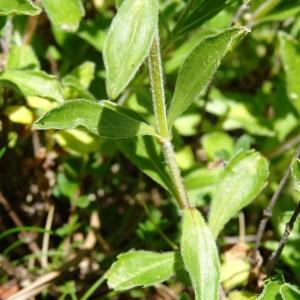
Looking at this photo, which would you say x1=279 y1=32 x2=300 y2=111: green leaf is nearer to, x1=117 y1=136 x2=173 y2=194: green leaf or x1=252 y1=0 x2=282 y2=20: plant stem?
x1=252 y1=0 x2=282 y2=20: plant stem

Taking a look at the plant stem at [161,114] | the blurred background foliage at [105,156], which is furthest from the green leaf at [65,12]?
the plant stem at [161,114]

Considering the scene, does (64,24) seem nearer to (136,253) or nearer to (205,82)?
(205,82)

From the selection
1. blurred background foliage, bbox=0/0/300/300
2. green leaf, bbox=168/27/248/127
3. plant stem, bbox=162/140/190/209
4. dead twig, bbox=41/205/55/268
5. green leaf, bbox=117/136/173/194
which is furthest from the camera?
dead twig, bbox=41/205/55/268

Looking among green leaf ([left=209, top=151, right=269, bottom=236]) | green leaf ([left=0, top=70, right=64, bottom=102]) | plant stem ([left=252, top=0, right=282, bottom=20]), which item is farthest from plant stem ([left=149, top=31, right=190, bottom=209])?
plant stem ([left=252, top=0, right=282, bottom=20])

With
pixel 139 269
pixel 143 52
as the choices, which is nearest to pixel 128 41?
pixel 143 52

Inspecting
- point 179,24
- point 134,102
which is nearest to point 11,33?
point 134,102

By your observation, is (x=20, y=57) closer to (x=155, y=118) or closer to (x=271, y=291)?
(x=155, y=118)
